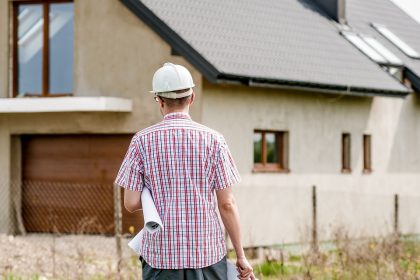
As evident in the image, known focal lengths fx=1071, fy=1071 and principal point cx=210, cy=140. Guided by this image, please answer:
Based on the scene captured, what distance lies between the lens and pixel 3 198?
18141 mm

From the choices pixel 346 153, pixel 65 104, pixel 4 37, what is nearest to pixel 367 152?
pixel 346 153

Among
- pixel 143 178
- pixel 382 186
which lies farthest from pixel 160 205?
pixel 382 186

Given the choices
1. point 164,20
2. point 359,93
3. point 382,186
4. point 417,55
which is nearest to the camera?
point 164,20

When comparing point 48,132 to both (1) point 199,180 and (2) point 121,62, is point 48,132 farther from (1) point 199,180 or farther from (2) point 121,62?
(1) point 199,180

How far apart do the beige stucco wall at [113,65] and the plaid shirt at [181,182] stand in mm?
11181

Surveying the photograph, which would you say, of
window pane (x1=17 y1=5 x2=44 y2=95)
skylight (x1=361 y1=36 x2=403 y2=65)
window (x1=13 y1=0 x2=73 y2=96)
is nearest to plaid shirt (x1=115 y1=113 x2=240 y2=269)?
window (x1=13 y1=0 x2=73 y2=96)

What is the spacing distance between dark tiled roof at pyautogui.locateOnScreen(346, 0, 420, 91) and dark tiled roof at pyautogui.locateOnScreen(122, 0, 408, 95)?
4.17ft

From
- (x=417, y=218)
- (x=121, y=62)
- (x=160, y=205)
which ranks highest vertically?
(x=121, y=62)

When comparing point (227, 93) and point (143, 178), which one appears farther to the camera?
point (227, 93)

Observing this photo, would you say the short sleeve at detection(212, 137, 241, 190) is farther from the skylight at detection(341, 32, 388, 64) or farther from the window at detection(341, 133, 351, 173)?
the skylight at detection(341, 32, 388, 64)

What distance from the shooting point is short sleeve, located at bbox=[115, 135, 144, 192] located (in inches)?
207

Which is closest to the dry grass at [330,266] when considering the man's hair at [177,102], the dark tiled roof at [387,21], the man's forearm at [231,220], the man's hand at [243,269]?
the man's hand at [243,269]

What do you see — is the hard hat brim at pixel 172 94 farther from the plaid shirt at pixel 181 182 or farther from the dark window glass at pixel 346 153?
the dark window glass at pixel 346 153

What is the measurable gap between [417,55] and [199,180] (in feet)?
59.9
